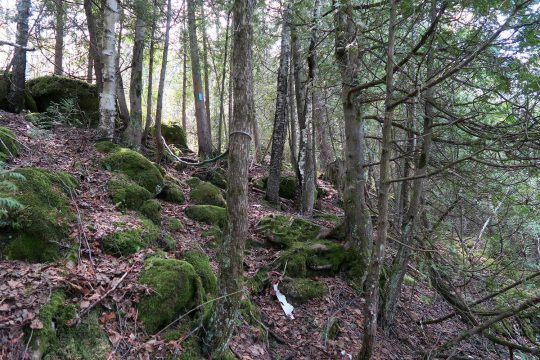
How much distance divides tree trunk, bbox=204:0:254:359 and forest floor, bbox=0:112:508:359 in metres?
0.63

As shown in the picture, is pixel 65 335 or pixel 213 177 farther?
pixel 213 177

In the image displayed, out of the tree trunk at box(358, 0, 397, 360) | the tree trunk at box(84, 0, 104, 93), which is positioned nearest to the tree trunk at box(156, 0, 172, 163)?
the tree trunk at box(84, 0, 104, 93)

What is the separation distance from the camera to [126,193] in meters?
5.93

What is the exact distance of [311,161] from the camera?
9.61 meters

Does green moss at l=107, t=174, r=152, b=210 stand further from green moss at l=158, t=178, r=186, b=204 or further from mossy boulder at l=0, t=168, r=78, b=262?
green moss at l=158, t=178, r=186, b=204

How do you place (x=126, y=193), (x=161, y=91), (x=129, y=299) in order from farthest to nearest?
1. (x=161, y=91)
2. (x=126, y=193)
3. (x=129, y=299)

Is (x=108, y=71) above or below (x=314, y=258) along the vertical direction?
above

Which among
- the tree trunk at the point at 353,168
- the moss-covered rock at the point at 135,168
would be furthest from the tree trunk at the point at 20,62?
the tree trunk at the point at 353,168

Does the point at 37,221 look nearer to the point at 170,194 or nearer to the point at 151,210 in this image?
the point at 151,210

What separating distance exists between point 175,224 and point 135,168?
156cm

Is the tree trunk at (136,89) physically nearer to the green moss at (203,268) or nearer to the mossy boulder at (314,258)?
the green moss at (203,268)

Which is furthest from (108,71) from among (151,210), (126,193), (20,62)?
(151,210)

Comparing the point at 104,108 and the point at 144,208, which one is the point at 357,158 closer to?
the point at 144,208

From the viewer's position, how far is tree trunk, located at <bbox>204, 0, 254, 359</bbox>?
346 cm
